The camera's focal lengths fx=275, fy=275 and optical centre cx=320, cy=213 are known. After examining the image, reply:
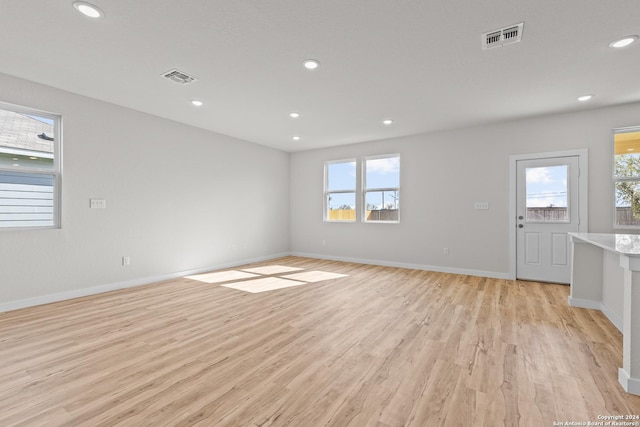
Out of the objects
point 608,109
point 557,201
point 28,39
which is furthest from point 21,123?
point 608,109

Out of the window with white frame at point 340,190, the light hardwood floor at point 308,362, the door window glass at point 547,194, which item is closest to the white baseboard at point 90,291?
the light hardwood floor at point 308,362

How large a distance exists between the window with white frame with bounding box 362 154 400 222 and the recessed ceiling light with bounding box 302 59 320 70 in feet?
11.3

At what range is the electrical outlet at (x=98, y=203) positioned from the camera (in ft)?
12.8

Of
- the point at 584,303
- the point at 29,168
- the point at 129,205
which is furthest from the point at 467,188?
the point at 29,168

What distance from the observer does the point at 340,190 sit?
6.88m

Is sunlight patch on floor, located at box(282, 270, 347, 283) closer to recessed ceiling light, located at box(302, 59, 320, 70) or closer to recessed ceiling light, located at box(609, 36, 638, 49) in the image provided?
recessed ceiling light, located at box(302, 59, 320, 70)

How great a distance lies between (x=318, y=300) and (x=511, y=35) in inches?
136

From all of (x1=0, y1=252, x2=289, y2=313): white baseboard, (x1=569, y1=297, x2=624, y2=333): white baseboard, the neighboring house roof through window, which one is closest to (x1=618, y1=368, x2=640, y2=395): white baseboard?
(x1=569, y1=297, x2=624, y2=333): white baseboard

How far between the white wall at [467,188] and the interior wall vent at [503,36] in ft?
9.44

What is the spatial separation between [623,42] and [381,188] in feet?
13.5

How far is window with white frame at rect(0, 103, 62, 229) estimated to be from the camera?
3297mm

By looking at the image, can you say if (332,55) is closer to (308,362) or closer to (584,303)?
(308,362)

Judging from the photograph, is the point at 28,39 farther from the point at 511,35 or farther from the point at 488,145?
the point at 488,145

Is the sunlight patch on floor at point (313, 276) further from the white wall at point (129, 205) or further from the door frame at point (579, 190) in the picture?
the door frame at point (579, 190)
